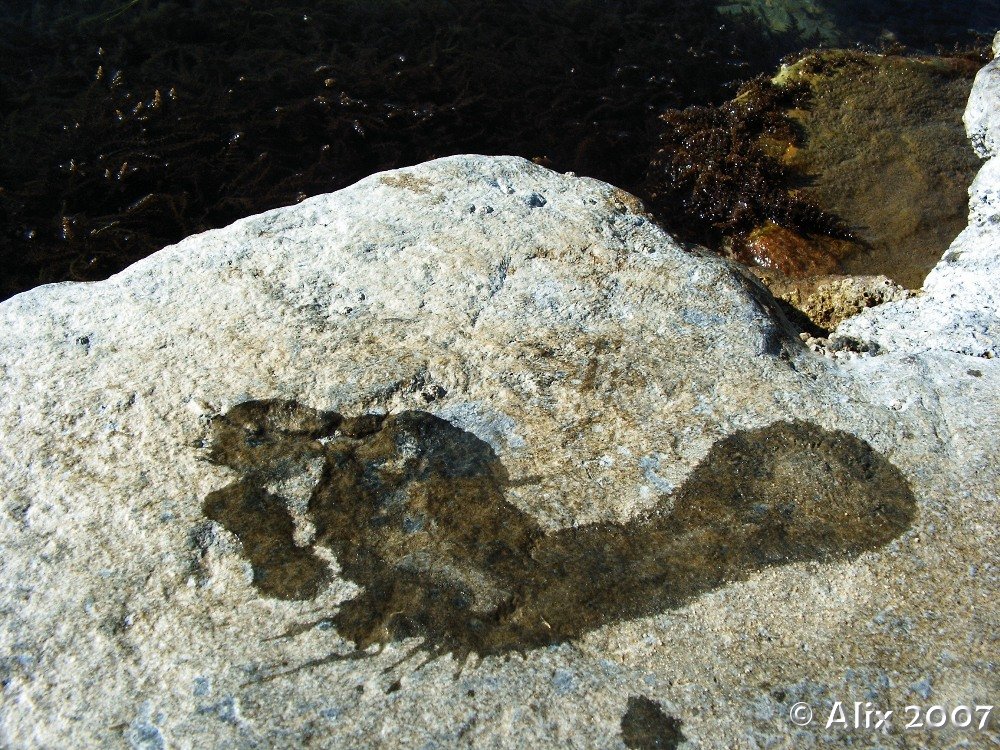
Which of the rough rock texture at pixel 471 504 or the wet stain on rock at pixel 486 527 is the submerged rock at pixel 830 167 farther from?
the wet stain on rock at pixel 486 527

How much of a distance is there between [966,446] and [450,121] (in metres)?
3.91

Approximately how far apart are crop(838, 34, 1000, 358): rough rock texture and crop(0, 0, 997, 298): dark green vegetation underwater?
5.77 ft

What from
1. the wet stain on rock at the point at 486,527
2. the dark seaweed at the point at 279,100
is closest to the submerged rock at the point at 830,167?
the dark seaweed at the point at 279,100

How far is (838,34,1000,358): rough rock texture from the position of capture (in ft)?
8.81

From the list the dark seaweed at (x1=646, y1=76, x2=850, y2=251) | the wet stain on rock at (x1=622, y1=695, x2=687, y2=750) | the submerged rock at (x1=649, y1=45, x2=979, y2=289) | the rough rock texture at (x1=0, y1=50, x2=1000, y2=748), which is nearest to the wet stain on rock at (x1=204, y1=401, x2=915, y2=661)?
the rough rock texture at (x1=0, y1=50, x2=1000, y2=748)

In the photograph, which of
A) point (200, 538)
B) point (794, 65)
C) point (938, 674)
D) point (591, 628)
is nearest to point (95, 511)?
point (200, 538)

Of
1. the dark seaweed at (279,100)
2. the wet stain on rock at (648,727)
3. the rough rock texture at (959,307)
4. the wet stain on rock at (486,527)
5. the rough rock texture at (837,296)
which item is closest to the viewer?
the wet stain on rock at (648,727)

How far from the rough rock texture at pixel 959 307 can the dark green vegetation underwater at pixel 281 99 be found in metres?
1.76

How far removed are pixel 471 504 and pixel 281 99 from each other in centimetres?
394

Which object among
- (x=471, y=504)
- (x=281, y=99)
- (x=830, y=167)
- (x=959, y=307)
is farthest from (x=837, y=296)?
(x=281, y=99)

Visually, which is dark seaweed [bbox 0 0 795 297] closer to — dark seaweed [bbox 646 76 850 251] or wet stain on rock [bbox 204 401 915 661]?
dark seaweed [bbox 646 76 850 251]

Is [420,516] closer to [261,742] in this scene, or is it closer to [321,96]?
[261,742]

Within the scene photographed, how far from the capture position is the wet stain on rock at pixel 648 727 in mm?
1750

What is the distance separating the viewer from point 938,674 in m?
1.86
